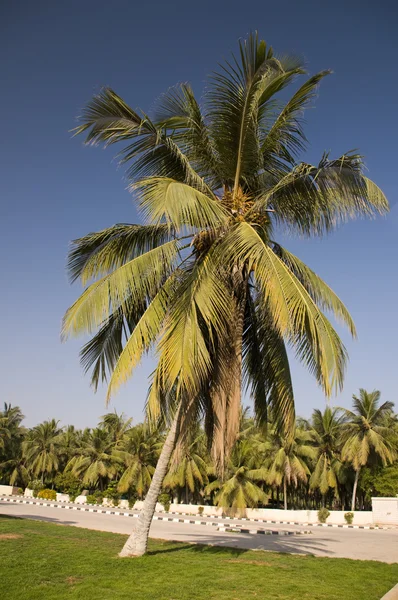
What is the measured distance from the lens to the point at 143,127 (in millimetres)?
8406

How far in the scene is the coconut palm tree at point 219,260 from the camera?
750 cm

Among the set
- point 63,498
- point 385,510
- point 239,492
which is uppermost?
point 239,492

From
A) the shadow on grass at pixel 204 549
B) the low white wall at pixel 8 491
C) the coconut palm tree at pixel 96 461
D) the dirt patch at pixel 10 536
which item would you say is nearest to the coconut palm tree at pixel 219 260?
the shadow on grass at pixel 204 549

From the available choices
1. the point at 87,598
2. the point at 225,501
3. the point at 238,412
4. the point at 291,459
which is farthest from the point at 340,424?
the point at 87,598

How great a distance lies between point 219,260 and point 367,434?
28476 mm

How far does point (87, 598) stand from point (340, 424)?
32.5 metres

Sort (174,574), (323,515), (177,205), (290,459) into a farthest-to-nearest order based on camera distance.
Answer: (290,459) → (323,515) → (174,574) → (177,205)

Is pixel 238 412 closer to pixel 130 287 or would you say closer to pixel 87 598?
pixel 130 287

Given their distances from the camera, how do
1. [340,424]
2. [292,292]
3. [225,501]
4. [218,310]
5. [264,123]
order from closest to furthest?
[292,292] < [218,310] < [264,123] < [225,501] < [340,424]

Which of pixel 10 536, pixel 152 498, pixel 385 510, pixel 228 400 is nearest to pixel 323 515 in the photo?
pixel 385 510

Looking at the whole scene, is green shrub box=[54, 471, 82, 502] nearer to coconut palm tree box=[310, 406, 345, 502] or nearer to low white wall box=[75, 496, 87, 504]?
low white wall box=[75, 496, 87, 504]

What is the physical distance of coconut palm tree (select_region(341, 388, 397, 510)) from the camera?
105 ft

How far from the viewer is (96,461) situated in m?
40.5

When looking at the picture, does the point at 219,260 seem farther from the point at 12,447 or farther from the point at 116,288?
the point at 12,447
